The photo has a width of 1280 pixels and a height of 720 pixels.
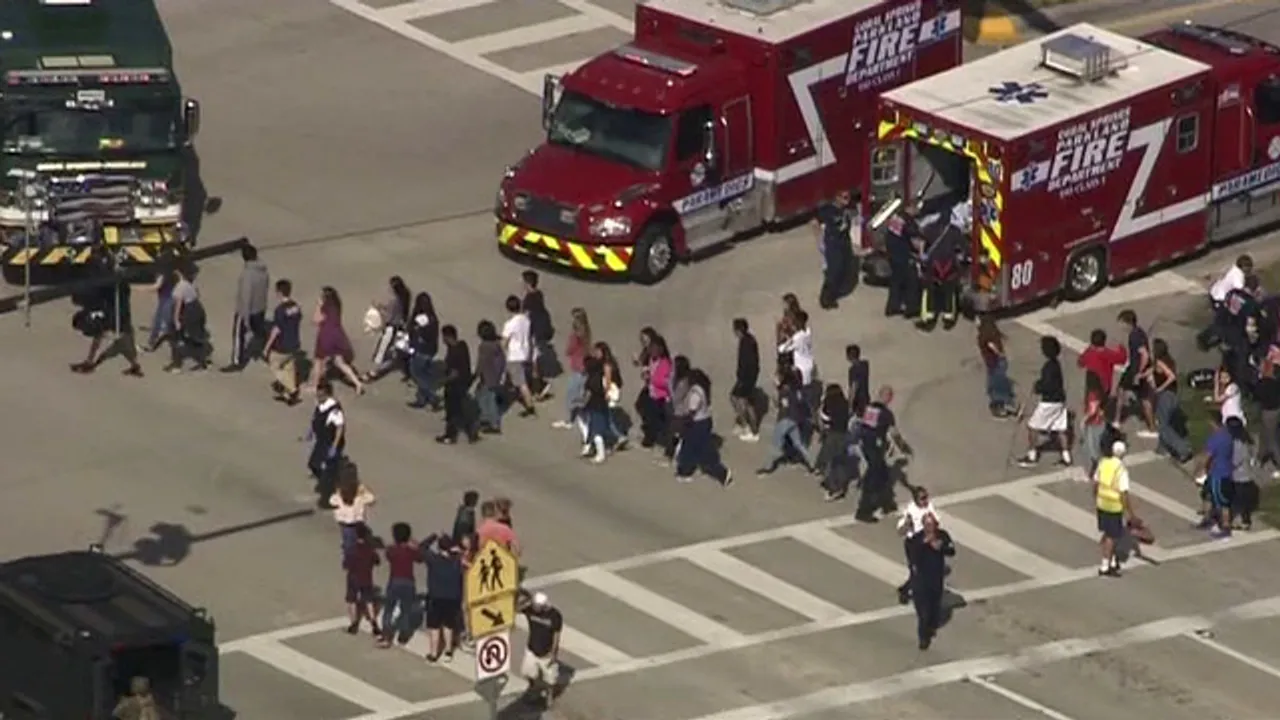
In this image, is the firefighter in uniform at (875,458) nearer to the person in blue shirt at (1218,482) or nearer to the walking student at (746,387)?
the walking student at (746,387)

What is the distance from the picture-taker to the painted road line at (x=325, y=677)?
36219 millimetres

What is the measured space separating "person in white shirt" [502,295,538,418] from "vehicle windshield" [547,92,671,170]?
14.1ft

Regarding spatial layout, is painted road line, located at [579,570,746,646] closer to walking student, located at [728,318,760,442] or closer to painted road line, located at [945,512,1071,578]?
painted road line, located at [945,512,1071,578]

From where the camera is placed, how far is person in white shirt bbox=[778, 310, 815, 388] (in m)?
42.7

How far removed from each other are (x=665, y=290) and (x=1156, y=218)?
5860mm

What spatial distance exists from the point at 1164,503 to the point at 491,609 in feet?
36.5

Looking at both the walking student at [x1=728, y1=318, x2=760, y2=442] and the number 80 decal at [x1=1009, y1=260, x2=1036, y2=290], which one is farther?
the number 80 decal at [x1=1009, y1=260, x2=1036, y2=290]

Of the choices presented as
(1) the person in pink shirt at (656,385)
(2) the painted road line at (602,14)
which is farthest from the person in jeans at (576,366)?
(2) the painted road line at (602,14)

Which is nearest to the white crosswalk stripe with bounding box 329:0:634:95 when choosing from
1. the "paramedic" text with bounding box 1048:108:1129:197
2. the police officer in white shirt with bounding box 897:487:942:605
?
the "paramedic" text with bounding box 1048:108:1129:197

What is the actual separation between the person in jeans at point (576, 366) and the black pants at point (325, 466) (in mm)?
3038

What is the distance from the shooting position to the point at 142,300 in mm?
46000

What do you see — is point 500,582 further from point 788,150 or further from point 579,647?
point 788,150

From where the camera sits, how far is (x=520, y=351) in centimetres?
4306

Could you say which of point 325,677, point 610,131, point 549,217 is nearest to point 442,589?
point 325,677
